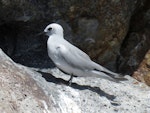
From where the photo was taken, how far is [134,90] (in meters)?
7.04

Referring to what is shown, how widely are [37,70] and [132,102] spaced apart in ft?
4.78

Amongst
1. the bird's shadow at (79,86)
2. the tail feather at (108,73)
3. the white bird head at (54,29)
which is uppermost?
the white bird head at (54,29)

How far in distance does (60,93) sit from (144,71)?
220 cm

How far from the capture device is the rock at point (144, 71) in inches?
311

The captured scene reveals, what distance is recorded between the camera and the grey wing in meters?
6.25

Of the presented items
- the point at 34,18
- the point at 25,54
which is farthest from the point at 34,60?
the point at 34,18

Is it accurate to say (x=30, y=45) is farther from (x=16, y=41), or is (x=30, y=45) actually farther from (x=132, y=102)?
(x=132, y=102)

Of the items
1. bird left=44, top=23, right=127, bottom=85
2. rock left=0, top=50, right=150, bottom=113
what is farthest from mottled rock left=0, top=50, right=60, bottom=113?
bird left=44, top=23, right=127, bottom=85

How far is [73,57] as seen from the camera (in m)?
6.27

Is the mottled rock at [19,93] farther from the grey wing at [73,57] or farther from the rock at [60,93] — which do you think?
the grey wing at [73,57]

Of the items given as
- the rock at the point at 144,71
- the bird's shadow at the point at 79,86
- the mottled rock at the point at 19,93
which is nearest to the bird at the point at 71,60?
the bird's shadow at the point at 79,86

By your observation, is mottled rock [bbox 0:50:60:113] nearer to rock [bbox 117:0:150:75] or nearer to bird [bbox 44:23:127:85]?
bird [bbox 44:23:127:85]

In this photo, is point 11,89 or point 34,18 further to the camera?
point 34,18

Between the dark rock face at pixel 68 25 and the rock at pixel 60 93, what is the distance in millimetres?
516
